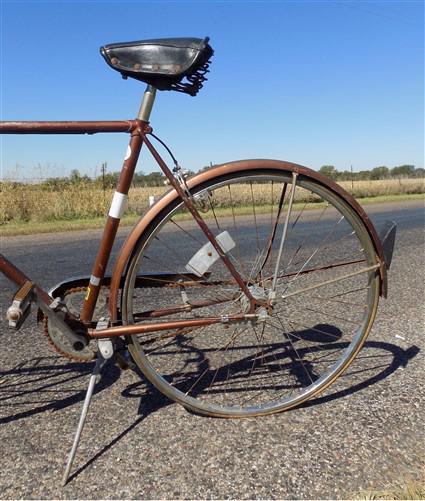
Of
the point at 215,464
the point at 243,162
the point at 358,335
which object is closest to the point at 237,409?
the point at 215,464

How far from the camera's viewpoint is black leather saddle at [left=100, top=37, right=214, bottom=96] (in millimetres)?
1916

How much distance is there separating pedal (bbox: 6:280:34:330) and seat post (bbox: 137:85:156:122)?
2.92ft

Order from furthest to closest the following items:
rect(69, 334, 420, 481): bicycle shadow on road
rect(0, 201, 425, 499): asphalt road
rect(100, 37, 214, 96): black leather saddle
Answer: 1. rect(69, 334, 420, 481): bicycle shadow on road
2. rect(100, 37, 214, 96): black leather saddle
3. rect(0, 201, 425, 499): asphalt road

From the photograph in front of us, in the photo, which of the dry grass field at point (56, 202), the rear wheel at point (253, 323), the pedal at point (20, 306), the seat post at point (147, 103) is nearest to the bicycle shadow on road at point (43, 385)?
the rear wheel at point (253, 323)

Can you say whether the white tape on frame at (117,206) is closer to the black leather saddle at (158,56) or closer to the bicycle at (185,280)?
the bicycle at (185,280)

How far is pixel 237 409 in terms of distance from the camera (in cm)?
223

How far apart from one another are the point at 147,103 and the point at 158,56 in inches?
7.8

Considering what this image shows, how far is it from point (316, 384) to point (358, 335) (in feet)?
1.05

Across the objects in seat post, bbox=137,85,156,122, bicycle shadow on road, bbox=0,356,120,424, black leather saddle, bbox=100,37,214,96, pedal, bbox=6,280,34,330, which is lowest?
bicycle shadow on road, bbox=0,356,120,424

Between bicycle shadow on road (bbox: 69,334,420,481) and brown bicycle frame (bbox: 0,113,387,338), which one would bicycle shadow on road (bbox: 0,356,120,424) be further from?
brown bicycle frame (bbox: 0,113,387,338)

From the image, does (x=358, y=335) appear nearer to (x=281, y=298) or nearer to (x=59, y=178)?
(x=281, y=298)

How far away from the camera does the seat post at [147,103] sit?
6.59 ft

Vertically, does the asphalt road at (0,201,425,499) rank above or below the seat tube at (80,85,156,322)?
below

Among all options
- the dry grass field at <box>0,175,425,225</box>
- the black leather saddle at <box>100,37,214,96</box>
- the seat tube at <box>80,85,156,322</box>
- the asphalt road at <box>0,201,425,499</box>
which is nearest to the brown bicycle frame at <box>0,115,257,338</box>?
the seat tube at <box>80,85,156,322</box>
